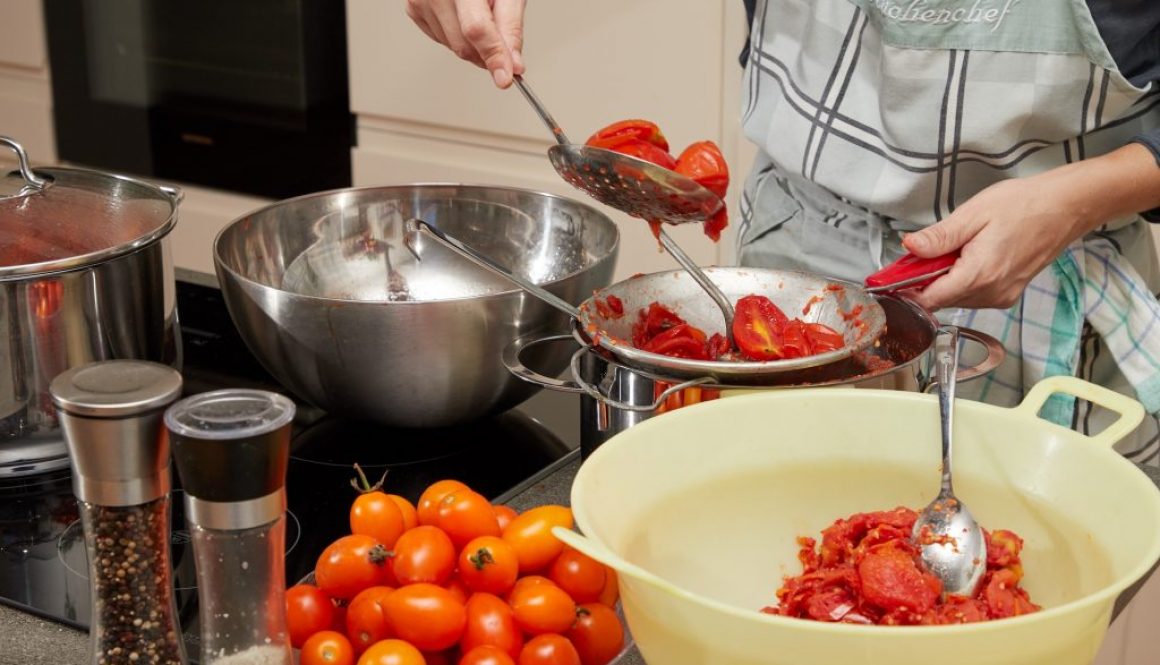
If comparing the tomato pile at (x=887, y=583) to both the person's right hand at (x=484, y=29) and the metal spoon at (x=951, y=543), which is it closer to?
the metal spoon at (x=951, y=543)

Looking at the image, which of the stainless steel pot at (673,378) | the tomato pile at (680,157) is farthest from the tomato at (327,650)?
the tomato pile at (680,157)

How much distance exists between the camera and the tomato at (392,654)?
2.20 feet

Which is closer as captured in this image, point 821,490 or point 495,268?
point 821,490

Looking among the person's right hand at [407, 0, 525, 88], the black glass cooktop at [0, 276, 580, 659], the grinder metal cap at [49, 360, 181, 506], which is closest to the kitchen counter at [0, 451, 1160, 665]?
the black glass cooktop at [0, 276, 580, 659]

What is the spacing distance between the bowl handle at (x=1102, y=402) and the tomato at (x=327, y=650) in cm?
40

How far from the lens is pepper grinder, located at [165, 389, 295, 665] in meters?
0.56

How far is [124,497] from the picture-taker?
599 mm

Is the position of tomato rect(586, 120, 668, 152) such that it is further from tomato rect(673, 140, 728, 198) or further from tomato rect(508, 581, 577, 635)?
tomato rect(508, 581, 577, 635)

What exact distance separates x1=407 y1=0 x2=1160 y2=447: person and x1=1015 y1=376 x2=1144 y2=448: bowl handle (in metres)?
0.22

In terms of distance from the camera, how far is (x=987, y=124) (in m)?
1.13

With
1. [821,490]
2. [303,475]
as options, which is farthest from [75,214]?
[821,490]

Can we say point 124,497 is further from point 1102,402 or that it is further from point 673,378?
point 1102,402

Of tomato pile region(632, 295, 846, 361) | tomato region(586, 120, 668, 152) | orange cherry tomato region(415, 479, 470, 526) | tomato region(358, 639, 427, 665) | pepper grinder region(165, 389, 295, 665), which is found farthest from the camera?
tomato region(586, 120, 668, 152)

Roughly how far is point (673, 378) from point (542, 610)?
19 cm
